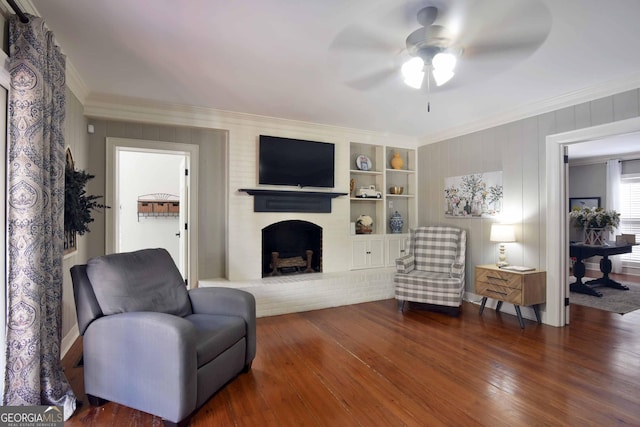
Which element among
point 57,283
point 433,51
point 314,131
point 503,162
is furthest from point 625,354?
point 57,283

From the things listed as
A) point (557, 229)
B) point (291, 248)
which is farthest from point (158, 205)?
point (557, 229)

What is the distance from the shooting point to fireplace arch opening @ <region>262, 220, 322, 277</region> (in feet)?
14.5

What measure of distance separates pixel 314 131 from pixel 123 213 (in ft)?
11.6

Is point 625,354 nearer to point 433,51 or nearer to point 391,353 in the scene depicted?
Answer: point 391,353

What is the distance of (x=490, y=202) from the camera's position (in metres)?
4.11

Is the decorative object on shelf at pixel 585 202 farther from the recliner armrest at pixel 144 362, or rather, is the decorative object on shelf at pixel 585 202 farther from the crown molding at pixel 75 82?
the crown molding at pixel 75 82

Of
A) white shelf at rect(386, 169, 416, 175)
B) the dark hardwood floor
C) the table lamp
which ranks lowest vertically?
the dark hardwood floor

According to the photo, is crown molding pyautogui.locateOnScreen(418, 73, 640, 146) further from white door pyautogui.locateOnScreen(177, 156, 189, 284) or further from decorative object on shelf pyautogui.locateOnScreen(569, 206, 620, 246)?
white door pyautogui.locateOnScreen(177, 156, 189, 284)

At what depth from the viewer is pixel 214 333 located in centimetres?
209

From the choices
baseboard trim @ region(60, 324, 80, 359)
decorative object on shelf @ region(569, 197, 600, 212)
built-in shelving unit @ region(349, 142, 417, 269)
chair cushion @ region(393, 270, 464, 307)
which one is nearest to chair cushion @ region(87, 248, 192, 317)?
baseboard trim @ region(60, 324, 80, 359)

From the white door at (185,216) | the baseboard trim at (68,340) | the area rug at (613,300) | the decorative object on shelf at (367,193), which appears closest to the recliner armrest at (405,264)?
the decorative object on shelf at (367,193)

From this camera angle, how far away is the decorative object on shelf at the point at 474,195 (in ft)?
13.3

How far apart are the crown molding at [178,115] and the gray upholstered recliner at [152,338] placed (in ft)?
6.37

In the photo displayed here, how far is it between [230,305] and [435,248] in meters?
2.90
